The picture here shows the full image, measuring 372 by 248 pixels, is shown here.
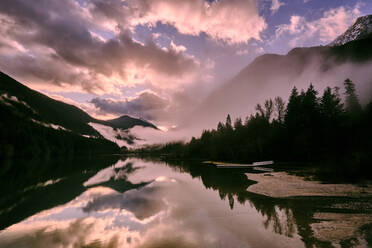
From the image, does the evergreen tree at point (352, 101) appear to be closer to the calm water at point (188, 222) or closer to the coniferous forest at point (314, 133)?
the coniferous forest at point (314, 133)

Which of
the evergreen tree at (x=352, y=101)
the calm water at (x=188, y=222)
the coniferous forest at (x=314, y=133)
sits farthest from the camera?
the evergreen tree at (x=352, y=101)

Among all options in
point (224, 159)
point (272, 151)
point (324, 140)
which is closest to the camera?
point (324, 140)

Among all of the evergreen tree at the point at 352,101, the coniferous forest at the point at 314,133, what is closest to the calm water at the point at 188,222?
the coniferous forest at the point at 314,133

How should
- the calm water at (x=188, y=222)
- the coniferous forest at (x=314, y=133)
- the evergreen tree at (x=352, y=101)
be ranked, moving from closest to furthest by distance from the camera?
the calm water at (x=188, y=222), the coniferous forest at (x=314, y=133), the evergreen tree at (x=352, y=101)

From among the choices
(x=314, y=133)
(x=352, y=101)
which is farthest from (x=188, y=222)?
(x=352, y=101)

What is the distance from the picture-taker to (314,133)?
64.8 metres

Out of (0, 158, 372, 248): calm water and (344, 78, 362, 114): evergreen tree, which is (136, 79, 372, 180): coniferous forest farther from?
(0, 158, 372, 248): calm water

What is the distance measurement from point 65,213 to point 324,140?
6857 centimetres

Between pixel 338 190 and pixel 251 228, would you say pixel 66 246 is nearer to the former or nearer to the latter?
pixel 251 228

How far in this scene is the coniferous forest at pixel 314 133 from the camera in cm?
4949

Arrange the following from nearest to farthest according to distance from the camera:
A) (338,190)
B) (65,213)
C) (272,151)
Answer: (65,213), (338,190), (272,151)

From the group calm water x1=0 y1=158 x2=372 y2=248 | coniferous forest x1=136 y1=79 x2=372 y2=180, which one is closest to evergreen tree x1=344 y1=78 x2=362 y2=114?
coniferous forest x1=136 y1=79 x2=372 y2=180

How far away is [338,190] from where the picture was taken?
25703 mm

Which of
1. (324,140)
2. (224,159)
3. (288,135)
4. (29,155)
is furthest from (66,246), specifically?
(29,155)
